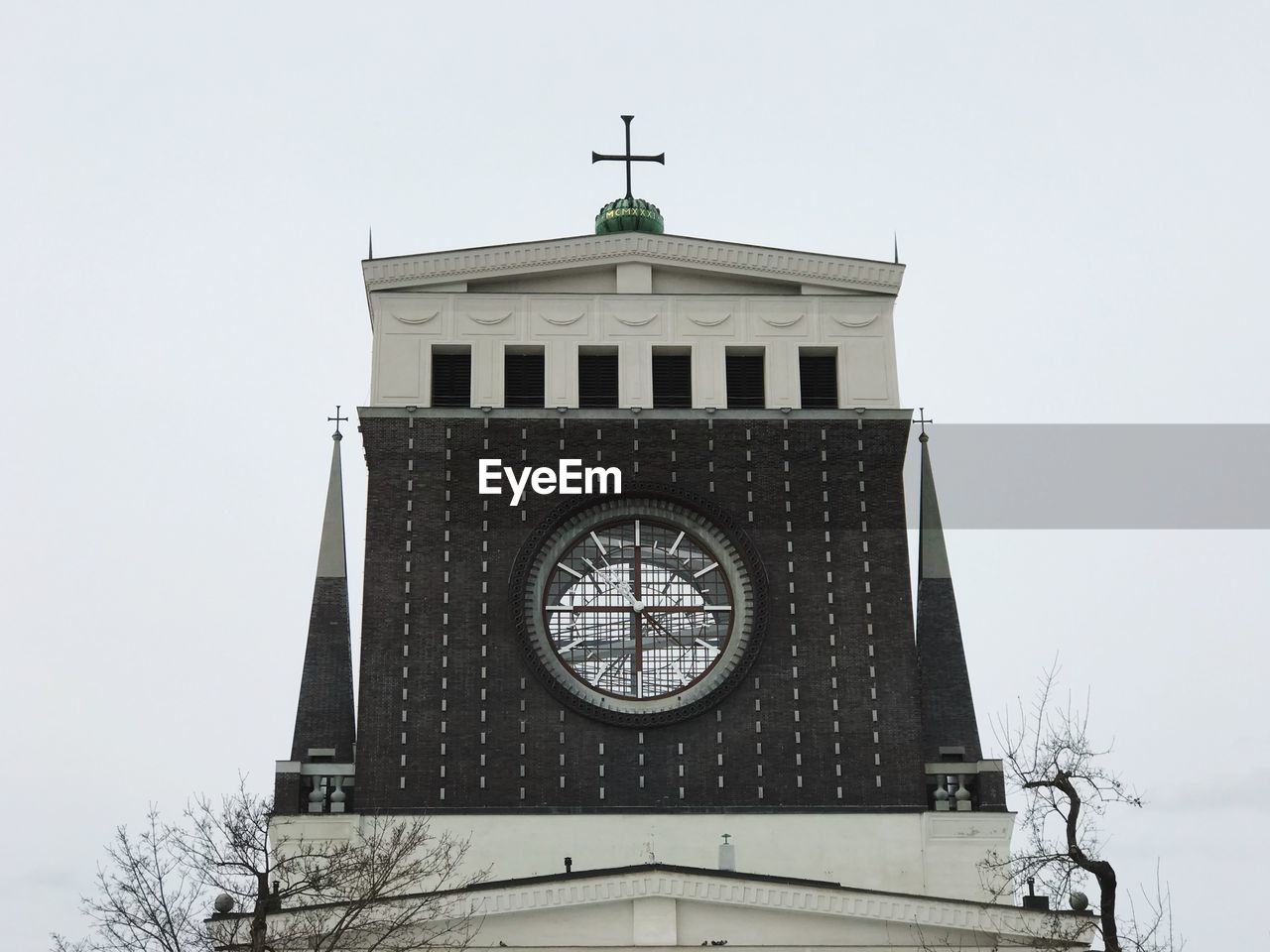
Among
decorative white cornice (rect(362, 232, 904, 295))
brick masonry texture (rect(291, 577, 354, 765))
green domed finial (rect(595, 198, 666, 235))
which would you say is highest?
green domed finial (rect(595, 198, 666, 235))

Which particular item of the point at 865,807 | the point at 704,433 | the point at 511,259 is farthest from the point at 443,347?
the point at 865,807

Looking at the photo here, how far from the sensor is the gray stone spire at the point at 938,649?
54906mm

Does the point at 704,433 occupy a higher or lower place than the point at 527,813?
higher

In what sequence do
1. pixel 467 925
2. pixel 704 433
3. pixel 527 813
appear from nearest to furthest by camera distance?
pixel 467 925 → pixel 527 813 → pixel 704 433

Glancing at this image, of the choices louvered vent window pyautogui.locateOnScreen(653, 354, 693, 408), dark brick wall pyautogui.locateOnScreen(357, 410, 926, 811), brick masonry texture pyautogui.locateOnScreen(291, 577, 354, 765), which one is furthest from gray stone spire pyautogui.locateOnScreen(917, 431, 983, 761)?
brick masonry texture pyautogui.locateOnScreen(291, 577, 354, 765)

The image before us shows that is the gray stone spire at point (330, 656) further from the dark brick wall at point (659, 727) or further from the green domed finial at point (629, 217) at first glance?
the green domed finial at point (629, 217)

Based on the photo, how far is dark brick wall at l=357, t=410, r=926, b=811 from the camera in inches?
2030

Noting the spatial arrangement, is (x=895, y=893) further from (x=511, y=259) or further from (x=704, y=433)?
(x=511, y=259)

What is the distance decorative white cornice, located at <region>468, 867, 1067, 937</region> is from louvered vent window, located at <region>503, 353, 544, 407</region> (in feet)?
49.5

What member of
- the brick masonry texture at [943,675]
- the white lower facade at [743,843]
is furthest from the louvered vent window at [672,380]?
the white lower facade at [743,843]

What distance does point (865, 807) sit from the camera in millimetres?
51531

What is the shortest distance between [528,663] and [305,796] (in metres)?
6.23

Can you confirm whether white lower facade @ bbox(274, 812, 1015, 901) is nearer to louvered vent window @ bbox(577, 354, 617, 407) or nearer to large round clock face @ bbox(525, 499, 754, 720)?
large round clock face @ bbox(525, 499, 754, 720)

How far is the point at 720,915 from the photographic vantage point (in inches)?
1764
